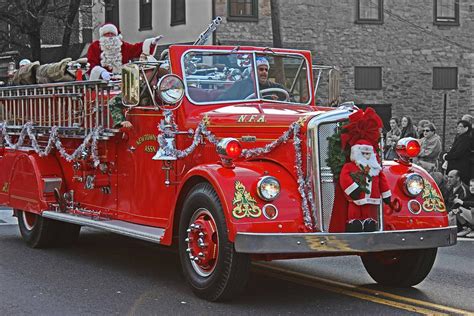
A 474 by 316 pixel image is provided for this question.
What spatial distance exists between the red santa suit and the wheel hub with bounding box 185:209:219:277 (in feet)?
3.66

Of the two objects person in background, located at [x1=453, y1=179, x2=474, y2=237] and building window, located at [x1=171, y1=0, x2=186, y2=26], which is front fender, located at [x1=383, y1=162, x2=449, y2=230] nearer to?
person in background, located at [x1=453, y1=179, x2=474, y2=237]

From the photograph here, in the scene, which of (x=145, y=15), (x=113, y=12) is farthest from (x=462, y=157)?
(x=113, y=12)

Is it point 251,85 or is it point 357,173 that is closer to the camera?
point 357,173

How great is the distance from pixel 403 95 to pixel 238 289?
81.9 feet

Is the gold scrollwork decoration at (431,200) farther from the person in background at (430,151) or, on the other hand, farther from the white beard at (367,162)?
the person in background at (430,151)

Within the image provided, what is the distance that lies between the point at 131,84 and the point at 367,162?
8.36ft

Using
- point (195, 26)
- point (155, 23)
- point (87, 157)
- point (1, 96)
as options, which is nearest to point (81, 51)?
point (155, 23)

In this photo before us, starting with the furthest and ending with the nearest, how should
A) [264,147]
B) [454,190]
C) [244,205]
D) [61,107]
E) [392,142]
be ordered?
[392,142], [454,190], [61,107], [264,147], [244,205]

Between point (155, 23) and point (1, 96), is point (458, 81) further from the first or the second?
point (1, 96)

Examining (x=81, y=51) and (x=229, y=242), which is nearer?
(x=229, y=242)

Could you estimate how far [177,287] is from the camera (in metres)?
8.09

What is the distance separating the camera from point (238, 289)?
23.5 feet

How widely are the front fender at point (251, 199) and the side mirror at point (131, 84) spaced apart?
1492mm

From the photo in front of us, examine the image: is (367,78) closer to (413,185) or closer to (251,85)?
(251,85)
